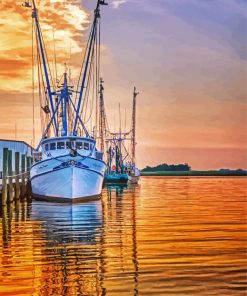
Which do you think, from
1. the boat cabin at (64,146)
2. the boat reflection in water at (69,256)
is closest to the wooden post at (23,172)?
the boat cabin at (64,146)

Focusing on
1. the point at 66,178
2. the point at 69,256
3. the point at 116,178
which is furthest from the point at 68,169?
the point at 116,178

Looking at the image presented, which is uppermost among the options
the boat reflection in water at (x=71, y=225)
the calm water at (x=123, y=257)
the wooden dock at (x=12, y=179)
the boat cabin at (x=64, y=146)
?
the boat cabin at (x=64, y=146)

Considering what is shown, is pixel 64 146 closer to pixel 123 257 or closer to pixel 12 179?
pixel 12 179

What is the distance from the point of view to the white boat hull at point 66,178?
160 ft

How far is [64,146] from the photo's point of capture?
5159 centimetres

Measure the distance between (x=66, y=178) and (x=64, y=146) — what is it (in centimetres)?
370

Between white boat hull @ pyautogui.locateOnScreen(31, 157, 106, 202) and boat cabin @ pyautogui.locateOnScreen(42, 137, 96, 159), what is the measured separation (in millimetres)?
1497

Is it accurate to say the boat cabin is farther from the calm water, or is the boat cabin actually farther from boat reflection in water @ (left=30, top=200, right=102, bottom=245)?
the calm water

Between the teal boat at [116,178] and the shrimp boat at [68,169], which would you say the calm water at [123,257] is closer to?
the shrimp boat at [68,169]

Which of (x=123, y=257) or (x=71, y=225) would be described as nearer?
(x=123, y=257)

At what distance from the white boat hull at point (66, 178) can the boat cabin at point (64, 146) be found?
1497 mm

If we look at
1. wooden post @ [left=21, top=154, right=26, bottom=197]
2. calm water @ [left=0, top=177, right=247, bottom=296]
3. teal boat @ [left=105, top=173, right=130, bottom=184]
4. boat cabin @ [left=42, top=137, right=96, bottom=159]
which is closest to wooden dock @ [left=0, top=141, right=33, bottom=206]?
wooden post @ [left=21, top=154, right=26, bottom=197]

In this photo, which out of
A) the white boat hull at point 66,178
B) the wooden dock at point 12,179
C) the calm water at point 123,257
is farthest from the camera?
the white boat hull at point 66,178

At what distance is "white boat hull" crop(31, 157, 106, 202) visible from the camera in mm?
48906
